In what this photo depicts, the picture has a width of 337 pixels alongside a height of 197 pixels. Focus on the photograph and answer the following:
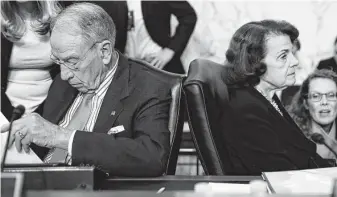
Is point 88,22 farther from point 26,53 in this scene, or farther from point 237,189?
point 237,189

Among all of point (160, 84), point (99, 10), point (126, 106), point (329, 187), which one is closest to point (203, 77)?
point (160, 84)

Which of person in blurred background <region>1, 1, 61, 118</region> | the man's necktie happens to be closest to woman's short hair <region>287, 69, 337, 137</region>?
the man's necktie

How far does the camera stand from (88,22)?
2689 mm

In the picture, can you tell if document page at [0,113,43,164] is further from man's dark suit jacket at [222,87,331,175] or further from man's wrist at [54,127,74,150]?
man's dark suit jacket at [222,87,331,175]

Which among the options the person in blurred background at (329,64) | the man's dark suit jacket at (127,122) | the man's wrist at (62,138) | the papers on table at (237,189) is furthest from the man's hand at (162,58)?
the papers on table at (237,189)

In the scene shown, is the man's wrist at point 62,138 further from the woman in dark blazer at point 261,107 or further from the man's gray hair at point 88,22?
the woman in dark blazer at point 261,107

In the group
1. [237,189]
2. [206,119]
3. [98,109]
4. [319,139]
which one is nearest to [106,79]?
[98,109]

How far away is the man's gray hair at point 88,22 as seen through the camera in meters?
2.68

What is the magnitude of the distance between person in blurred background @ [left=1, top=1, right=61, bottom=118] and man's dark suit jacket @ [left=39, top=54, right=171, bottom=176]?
0.10m

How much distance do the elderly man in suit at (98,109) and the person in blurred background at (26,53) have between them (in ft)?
0.48

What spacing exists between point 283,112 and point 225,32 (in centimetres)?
52

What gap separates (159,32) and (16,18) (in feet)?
2.61

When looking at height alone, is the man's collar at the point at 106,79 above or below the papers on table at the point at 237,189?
above

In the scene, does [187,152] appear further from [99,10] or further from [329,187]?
[329,187]
